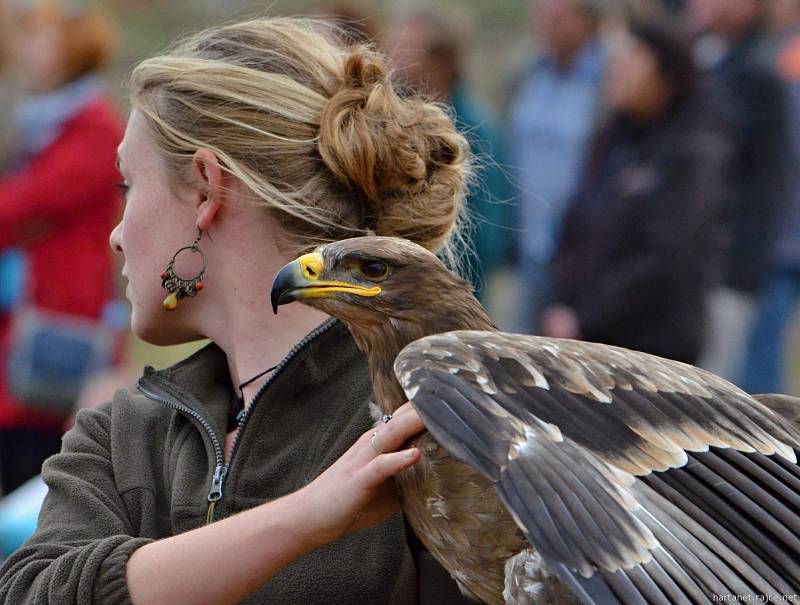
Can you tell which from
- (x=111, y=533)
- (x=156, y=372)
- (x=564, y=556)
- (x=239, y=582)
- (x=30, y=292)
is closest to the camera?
(x=564, y=556)

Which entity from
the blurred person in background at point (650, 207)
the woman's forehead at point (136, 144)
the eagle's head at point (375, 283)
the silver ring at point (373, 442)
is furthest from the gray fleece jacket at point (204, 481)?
the blurred person in background at point (650, 207)

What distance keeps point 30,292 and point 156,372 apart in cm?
348

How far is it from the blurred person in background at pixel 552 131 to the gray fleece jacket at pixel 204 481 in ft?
17.3

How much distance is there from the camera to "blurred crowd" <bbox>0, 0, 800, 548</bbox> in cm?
674

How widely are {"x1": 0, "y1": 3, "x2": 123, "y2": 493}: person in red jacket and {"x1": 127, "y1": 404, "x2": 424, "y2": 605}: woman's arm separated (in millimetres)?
3846

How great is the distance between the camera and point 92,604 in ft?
9.89

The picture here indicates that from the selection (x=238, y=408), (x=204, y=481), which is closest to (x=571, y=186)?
(x=238, y=408)

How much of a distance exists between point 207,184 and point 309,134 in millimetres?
252

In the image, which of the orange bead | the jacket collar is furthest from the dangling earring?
the jacket collar

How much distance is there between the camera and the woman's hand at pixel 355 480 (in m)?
2.76

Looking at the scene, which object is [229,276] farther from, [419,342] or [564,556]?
[564,556]

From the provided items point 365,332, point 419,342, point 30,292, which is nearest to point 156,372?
point 365,332

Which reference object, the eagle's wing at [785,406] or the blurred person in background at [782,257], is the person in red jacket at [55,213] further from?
the eagle's wing at [785,406]

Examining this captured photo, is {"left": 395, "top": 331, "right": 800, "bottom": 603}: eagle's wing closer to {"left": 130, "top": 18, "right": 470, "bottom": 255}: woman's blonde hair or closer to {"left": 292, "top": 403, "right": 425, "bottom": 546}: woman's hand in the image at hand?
{"left": 292, "top": 403, "right": 425, "bottom": 546}: woman's hand
